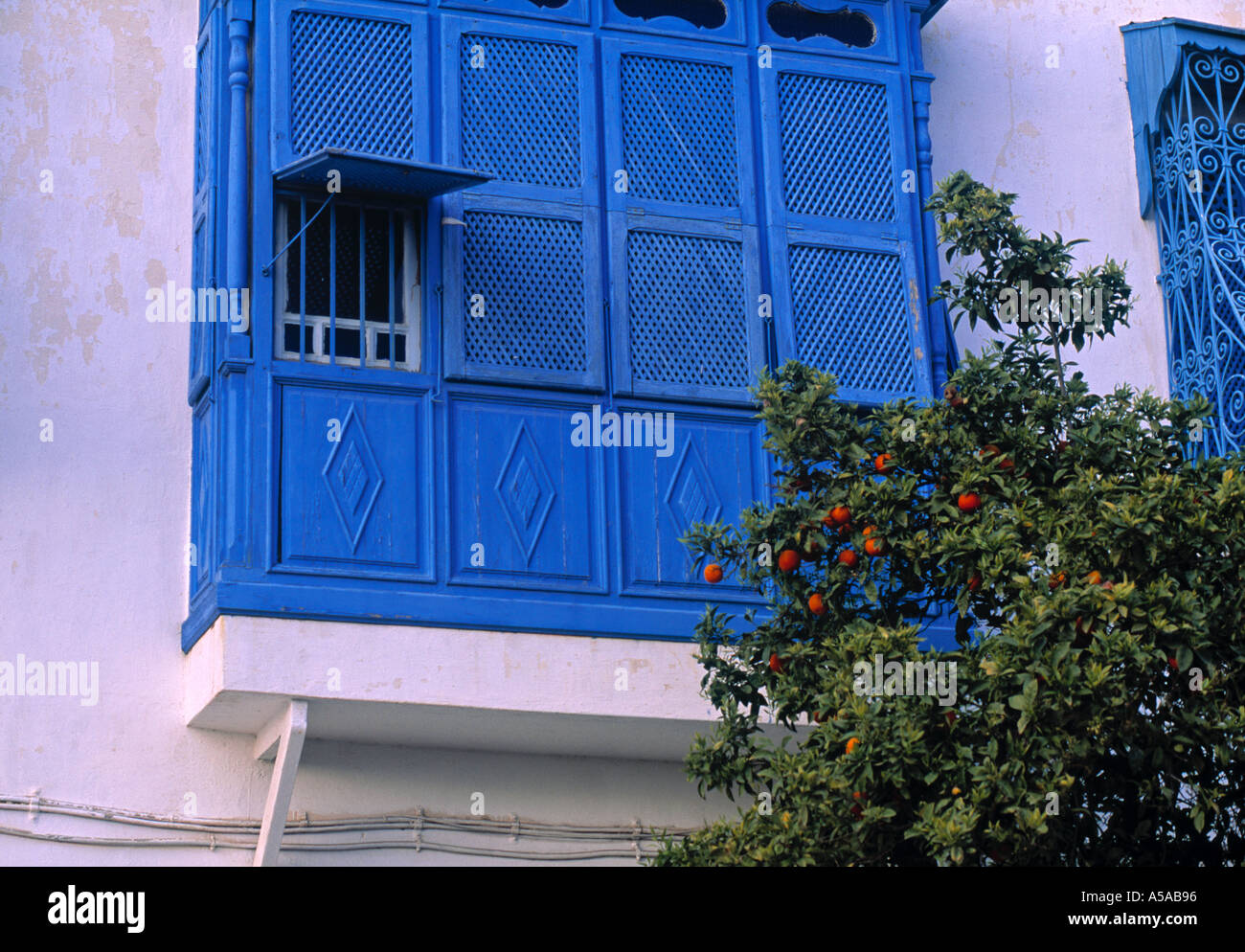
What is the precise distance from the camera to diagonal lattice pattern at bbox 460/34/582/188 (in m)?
9.59

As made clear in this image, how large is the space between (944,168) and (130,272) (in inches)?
179

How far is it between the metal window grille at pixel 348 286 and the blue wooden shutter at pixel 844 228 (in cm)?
186

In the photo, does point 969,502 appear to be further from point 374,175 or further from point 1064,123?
point 1064,123

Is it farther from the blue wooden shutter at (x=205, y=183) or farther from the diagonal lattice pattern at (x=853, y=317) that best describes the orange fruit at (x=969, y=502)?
the blue wooden shutter at (x=205, y=183)

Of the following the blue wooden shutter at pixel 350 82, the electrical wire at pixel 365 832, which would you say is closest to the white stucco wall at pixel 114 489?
the electrical wire at pixel 365 832

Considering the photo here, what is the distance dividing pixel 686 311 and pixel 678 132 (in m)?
0.96

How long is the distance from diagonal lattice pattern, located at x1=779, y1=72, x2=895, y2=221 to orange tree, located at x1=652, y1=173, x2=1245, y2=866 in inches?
77.6

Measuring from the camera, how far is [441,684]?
8.77 m

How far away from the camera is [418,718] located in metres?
9.03

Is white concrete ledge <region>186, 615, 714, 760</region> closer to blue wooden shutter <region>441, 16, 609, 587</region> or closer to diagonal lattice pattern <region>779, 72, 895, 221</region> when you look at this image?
blue wooden shutter <region>441, 16, 609, 587</region>

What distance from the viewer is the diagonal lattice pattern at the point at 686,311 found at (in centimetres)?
959

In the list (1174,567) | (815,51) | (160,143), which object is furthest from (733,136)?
(1174,567)

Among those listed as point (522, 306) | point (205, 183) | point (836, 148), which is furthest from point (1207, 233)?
point (205, 183)

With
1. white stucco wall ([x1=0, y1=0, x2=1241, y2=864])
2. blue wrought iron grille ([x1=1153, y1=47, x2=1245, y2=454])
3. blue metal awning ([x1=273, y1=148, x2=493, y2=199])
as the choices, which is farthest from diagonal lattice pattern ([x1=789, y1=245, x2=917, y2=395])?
white stucco wall ([x1=0, y1=0, x2=1241, y2=864])
